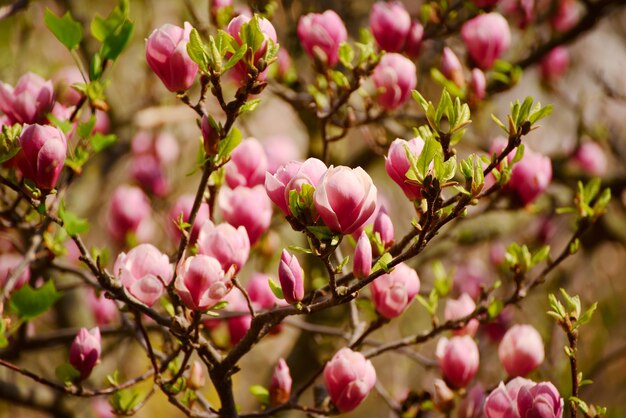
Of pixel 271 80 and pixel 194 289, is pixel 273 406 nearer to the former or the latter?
pixel 194 289

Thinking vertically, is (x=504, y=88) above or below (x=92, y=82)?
below

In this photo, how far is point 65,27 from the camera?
86 centimetres

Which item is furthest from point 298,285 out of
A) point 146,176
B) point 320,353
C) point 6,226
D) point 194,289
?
point 146,176

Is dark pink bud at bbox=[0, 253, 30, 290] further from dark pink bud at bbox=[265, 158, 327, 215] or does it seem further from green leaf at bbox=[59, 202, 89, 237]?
dark pink bud at bbox=[265, 158, 327, 215]

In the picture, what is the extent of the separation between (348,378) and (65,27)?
22.7 inches

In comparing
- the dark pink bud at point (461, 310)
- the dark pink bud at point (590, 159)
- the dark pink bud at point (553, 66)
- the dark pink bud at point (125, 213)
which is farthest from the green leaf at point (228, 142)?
the dark pink bud at point (553, 66)

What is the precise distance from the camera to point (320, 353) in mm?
1580

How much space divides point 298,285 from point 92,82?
423mm

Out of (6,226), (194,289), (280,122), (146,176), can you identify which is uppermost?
(194,289)

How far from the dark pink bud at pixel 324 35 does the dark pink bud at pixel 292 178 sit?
449 millimetres

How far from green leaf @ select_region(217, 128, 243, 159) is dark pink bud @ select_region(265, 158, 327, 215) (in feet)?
0.30

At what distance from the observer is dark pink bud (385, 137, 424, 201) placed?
0.68 m

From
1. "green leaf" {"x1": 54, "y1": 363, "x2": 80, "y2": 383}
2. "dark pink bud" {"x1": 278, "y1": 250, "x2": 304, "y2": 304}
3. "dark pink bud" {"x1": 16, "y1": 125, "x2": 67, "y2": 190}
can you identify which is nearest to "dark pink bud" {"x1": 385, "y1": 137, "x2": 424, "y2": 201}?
"dark pink bud" {"x1": 278, "y1": 250, "x2": 304, "y2": 304}

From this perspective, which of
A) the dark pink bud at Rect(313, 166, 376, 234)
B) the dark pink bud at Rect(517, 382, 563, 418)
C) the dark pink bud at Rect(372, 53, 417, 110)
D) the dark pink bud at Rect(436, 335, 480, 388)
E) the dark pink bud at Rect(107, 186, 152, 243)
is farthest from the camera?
Answer: the dark pink bud at Rect(107, 186, 152, 243)
